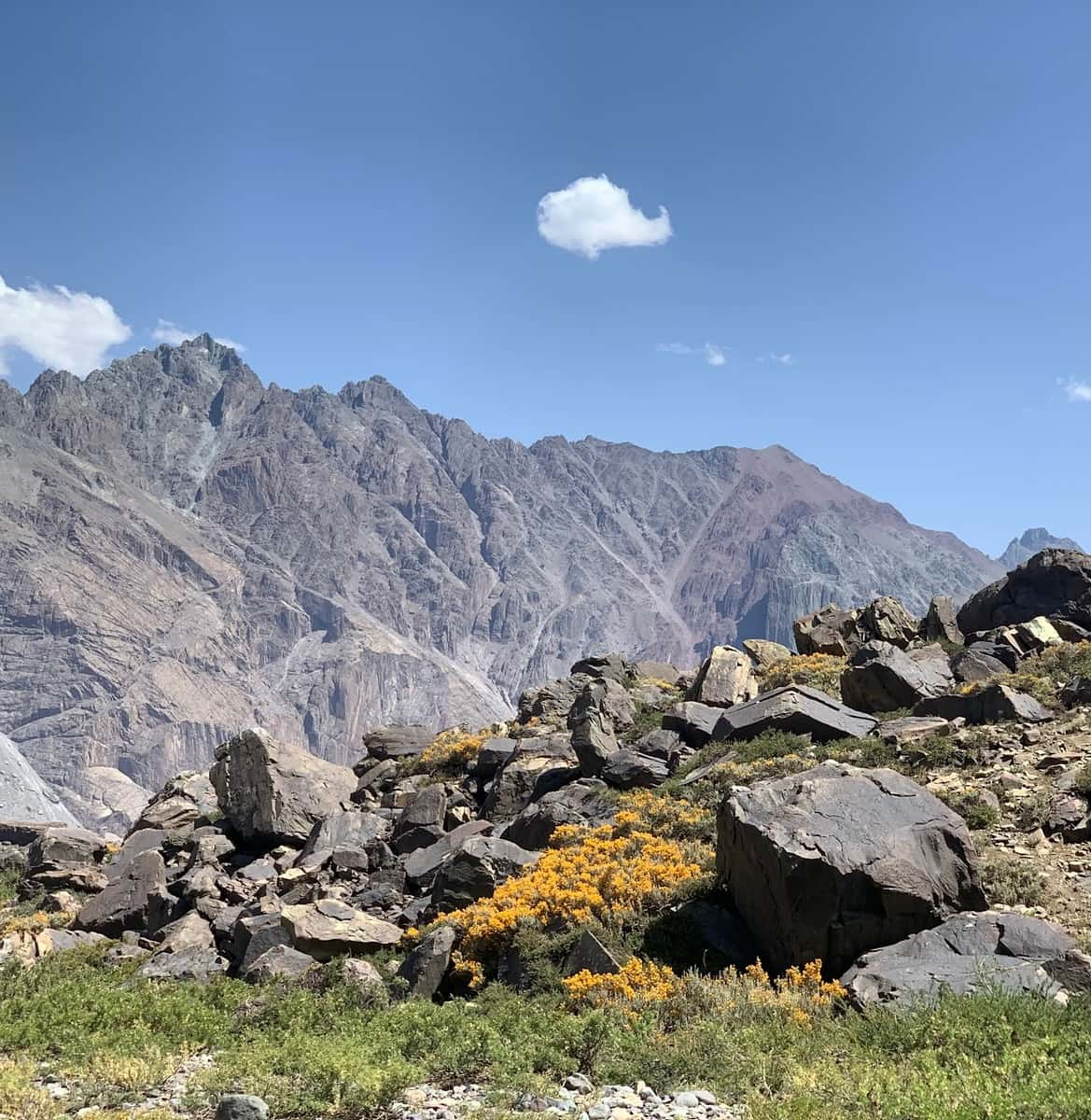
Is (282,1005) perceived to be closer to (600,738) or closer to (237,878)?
(237,878)

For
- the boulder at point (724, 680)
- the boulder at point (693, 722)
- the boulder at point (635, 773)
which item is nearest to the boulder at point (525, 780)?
the boulder at point (635, 773)

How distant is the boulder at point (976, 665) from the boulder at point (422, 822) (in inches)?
547

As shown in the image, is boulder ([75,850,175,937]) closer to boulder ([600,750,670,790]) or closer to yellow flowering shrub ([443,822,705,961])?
yellow flowering shrub ([443,822,705,961])

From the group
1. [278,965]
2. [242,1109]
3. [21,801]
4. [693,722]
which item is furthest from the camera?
[21,801]

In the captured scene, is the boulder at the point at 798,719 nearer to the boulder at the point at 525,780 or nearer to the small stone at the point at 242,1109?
the boulder at the point at 525,780

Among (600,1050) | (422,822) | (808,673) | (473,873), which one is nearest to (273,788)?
(422,822)

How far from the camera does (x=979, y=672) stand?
23375 mm

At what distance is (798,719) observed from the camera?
2050cm

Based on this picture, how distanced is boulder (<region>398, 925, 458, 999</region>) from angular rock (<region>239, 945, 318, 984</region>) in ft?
5.89

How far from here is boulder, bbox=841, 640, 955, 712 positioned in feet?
72.2

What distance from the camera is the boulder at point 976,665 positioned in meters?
23.2

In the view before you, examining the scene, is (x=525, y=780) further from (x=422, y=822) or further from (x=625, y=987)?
(x=625, y=987)

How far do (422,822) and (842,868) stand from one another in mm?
12178

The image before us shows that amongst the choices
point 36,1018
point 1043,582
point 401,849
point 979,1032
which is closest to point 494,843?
point 401,849
